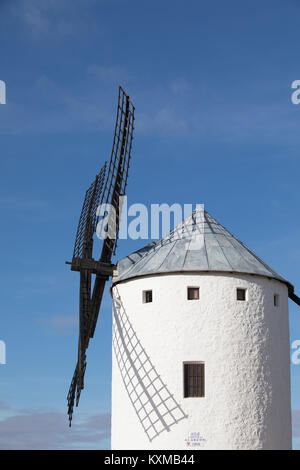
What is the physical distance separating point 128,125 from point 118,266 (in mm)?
4579

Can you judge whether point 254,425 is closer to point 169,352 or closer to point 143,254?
point 169,352

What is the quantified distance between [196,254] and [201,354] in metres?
3.12

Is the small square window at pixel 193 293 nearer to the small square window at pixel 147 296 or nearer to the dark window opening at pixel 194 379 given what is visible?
the small square window at pixel 147 296

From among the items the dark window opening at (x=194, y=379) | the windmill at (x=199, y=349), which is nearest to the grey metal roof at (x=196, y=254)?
the windmill at (x=199, y=349)

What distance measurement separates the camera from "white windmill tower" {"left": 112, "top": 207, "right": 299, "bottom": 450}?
2170cm

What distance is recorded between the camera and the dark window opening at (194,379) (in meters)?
21.8

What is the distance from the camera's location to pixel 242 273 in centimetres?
2281

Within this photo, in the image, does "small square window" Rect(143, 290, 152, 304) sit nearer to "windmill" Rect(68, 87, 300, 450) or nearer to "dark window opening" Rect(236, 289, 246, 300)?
"windmill" Rect(68, 87, 300, 450)

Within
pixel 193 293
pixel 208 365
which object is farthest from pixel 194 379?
pixel 193 293

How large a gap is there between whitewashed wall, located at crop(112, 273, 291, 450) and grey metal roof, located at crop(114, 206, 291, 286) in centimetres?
30

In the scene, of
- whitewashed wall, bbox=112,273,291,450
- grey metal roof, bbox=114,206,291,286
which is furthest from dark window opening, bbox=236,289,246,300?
grey metal roof, bbox=114,206,291,286

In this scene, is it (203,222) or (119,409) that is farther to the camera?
(203,222)

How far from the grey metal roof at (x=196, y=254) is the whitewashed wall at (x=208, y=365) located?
0.30 metres
